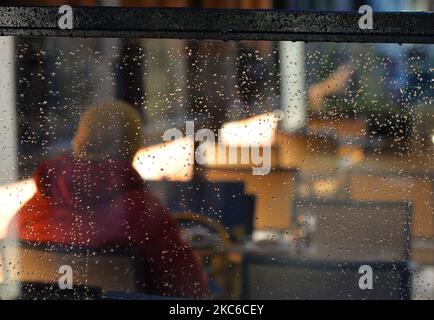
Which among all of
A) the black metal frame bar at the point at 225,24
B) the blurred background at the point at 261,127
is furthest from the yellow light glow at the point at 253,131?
the black metal frame bar at the point at 225,24

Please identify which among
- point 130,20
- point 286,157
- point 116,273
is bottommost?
point 116,273

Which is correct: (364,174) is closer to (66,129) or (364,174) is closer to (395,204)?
(395,204)

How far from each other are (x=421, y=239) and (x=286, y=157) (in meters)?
0.40

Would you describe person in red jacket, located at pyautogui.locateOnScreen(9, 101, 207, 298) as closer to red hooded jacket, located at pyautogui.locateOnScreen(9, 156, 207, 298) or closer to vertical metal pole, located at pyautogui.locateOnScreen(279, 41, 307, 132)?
Answer: red hooded jacket, located at pyautogui.locateOnScreen(9, 156, 207, 298)

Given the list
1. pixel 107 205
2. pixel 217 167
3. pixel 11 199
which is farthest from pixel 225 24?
pixel 11 199

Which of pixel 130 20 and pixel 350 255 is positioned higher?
pixel 130 20

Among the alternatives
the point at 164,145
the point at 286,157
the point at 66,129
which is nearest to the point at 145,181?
the point at 164,145

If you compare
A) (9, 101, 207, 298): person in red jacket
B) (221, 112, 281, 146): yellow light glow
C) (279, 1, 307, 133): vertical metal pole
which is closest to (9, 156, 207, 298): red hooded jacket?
(9, 101, 207, 298): person in red jacket

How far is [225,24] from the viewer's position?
1.91m

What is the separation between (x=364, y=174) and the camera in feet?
6.41

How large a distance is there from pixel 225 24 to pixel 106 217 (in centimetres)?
57

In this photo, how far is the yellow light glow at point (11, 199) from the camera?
1977 mm

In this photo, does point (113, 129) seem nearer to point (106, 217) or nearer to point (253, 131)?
point (106, 217)

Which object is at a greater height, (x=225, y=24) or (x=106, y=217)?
(x=225, y=24)
